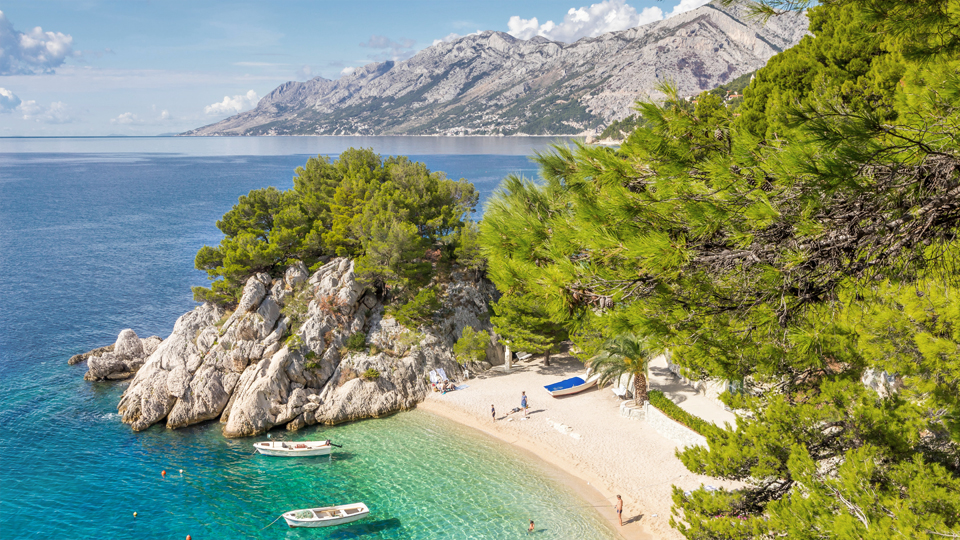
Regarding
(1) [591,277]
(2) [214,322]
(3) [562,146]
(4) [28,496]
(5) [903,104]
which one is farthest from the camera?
(2) [214,322]

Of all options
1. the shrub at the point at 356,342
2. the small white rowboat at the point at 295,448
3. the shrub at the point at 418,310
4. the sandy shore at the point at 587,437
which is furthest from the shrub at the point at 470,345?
the small white rowboat at the point at 295,448

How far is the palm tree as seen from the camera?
2470 centimetres

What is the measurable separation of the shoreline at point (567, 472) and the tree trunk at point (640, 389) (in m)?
5.28

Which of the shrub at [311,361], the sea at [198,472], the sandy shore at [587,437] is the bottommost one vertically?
the sea at [198,472]

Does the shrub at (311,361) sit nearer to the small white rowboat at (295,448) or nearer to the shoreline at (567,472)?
the small white rowboat at (295,448)

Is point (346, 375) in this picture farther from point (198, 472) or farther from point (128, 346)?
point (128, 346)

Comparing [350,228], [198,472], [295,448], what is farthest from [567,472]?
[350,228]

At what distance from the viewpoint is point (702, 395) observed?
80.3ft

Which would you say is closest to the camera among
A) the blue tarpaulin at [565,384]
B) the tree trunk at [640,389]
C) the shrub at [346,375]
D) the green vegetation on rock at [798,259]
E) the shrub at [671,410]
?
the green vegetation on rock at [798,259]

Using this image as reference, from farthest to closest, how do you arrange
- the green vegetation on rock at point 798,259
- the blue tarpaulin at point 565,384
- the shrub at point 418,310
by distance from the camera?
the shrub at point 418,310 < the blue tarpaulin at point 565,384 < the green vegetation on rock at point 798,259

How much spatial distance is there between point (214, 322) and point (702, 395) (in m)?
28.6

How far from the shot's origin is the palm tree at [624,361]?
81.0 ft

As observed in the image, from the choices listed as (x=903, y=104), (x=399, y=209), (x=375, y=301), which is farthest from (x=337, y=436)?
(x=903, y=104)

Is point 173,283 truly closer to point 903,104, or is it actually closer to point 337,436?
point 337,436
